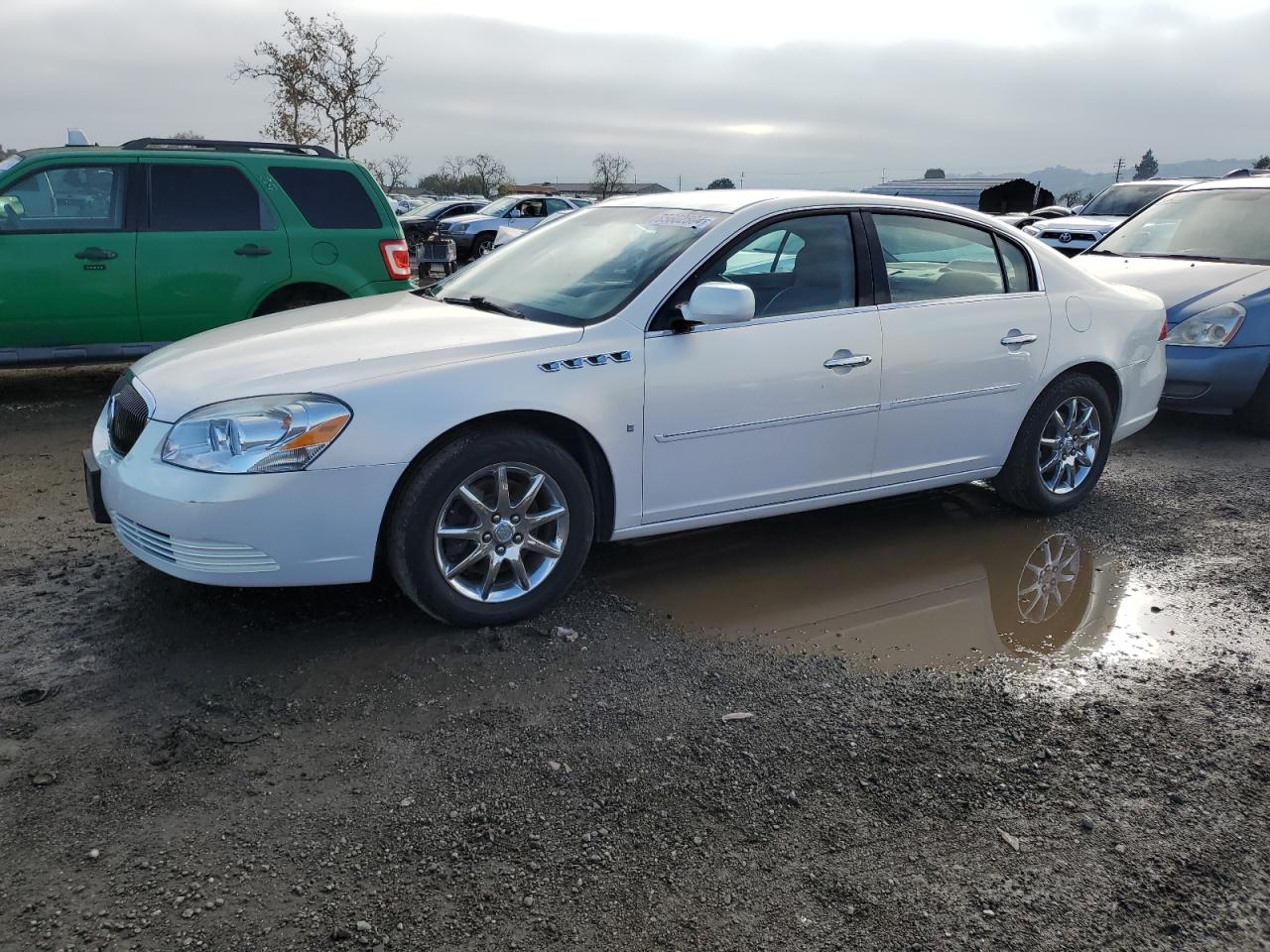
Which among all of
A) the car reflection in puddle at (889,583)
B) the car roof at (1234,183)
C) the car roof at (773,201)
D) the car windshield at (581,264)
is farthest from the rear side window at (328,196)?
the car roof at (1234,183)

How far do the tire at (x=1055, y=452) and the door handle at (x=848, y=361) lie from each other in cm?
121

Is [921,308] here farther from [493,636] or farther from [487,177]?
[487,177]

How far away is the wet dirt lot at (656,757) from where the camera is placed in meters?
2.49

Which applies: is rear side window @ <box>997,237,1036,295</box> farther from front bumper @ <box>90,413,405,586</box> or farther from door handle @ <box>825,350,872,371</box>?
front bumper @ <box>90,413,405,586</box>

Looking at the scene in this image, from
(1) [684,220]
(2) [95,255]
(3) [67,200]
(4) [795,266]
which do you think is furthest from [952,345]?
(3) [67,200]

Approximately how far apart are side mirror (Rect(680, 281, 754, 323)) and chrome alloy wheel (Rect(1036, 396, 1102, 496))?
7.03 ft

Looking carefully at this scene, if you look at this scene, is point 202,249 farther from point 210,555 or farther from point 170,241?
point 210,555

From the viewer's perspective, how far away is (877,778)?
10.1 ft

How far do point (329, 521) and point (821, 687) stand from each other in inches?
69.7

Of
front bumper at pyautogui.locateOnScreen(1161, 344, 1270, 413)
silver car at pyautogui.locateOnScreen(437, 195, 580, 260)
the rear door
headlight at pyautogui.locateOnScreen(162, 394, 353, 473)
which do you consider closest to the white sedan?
headlight at pyautogui.locateOnScreen(162, 394, 353, 473)

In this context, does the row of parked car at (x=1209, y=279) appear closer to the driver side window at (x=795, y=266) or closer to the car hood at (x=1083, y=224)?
the driver side window at (x=795, y=266)

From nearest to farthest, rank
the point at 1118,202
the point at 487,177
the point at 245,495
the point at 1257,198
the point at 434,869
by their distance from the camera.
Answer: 1. the point at 434,869
2. the point at 245,495
3. the point at 1257,198
4. the point at 1118,202
5. the point at 487,177

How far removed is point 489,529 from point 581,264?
139 centimetres

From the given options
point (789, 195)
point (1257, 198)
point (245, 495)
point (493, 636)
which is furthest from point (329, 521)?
point (1257, 198)
